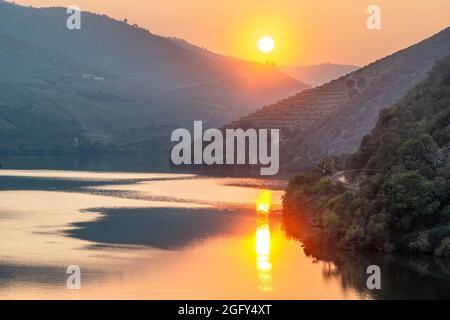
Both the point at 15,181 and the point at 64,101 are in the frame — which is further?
the point at 64,101

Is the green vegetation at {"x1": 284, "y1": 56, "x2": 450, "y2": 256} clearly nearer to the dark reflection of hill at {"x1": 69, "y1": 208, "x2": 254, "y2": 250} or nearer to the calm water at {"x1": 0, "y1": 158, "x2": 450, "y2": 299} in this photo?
the calm water at {"x1": 0, "y1": 158, "x2": 450, "y2": 299}

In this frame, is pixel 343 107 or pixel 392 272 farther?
pixel 343 107

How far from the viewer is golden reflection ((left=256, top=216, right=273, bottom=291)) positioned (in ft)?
132

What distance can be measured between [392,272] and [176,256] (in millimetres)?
10405

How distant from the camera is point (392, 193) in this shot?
47.3 meters

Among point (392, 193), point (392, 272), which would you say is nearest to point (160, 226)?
point (392, 193)

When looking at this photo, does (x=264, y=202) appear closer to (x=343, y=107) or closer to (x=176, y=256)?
(x=176, y=256)

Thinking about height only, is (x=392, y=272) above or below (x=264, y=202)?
below

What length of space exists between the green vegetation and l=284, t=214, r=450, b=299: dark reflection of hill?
98cm

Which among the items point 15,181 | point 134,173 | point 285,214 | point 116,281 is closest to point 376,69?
point 134,173

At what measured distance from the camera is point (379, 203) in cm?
4738

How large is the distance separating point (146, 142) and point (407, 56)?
2275 inches

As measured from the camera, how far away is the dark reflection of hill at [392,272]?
3862 centimetres
